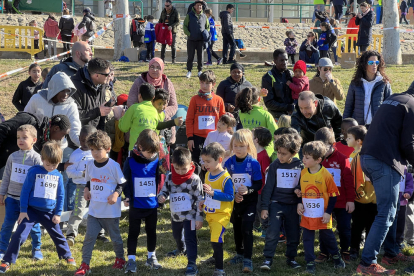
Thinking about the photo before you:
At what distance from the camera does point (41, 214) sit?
217 inches

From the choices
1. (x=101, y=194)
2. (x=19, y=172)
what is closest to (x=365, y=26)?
(x=101, y=194)

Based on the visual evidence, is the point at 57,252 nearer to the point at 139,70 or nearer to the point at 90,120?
the point at 90,120

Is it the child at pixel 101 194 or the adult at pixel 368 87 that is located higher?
the adult at pixel 368 87

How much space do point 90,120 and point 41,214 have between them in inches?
61.7

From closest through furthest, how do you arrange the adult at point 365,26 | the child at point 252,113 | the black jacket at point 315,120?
the black jacket at point 315,120
the child at point 252,113
the adult at point 365,26

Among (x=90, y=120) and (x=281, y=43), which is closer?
(x=90, y=120)

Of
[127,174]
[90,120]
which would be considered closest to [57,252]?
[127,174]

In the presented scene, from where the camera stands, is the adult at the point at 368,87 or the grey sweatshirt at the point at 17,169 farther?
the adult at the point at 368,87

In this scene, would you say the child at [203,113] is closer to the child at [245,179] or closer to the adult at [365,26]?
the child at [245,179]

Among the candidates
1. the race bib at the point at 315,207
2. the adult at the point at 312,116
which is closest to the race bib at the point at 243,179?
the race bib at the point at 315,207

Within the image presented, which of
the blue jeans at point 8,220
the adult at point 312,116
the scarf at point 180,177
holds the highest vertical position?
the adult at point 312,116

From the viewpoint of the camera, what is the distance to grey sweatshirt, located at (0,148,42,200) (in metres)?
5.66

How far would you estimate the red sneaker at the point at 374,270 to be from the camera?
17.4 feet

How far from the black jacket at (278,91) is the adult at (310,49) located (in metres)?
8.65
